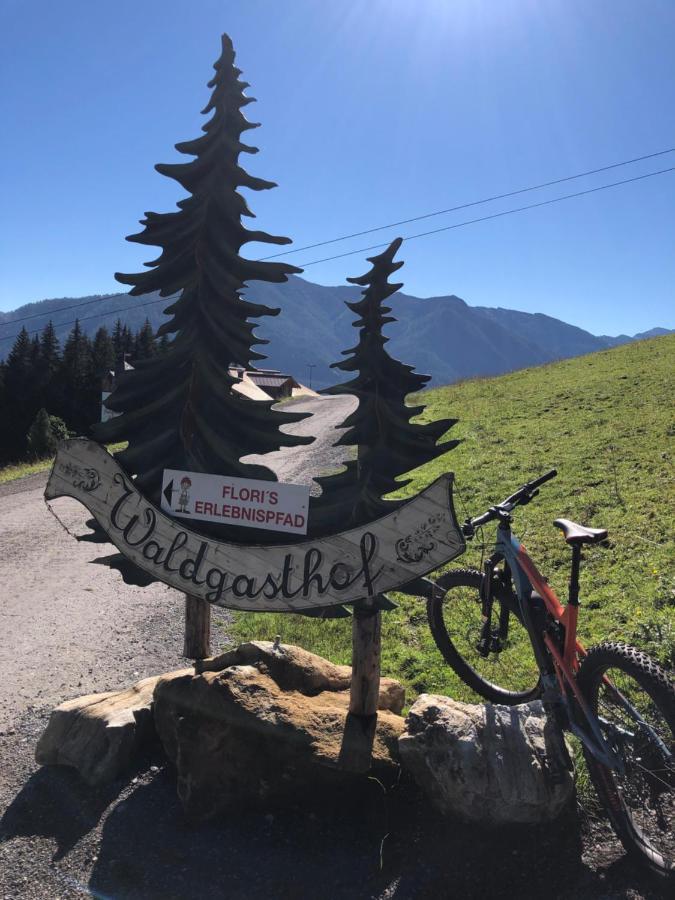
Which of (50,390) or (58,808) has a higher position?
(50,390)

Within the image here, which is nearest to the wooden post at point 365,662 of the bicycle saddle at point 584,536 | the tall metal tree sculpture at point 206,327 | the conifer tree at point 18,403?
the tall metal tree sculpture at point 206,327

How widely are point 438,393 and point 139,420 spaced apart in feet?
75.7

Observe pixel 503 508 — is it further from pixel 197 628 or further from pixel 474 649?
pixel 197 628

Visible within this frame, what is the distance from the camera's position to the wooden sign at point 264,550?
4.08 metres

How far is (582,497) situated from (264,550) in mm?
7171

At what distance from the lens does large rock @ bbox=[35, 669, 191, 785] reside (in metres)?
4.42

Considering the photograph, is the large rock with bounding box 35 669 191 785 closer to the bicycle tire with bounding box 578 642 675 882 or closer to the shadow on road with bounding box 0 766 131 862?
the shadow on road with bounding box 0 766 131 862

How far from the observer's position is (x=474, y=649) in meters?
5.73

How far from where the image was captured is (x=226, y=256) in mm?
4809

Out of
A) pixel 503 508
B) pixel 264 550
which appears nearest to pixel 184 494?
pixel 264 550

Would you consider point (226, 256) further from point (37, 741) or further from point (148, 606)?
point (148, 606)

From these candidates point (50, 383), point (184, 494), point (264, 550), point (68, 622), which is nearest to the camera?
point (264, 550)


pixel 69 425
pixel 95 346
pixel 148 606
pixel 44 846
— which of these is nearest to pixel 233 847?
pixel 44 846

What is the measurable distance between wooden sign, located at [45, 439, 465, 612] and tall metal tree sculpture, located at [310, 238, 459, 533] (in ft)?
0.89
